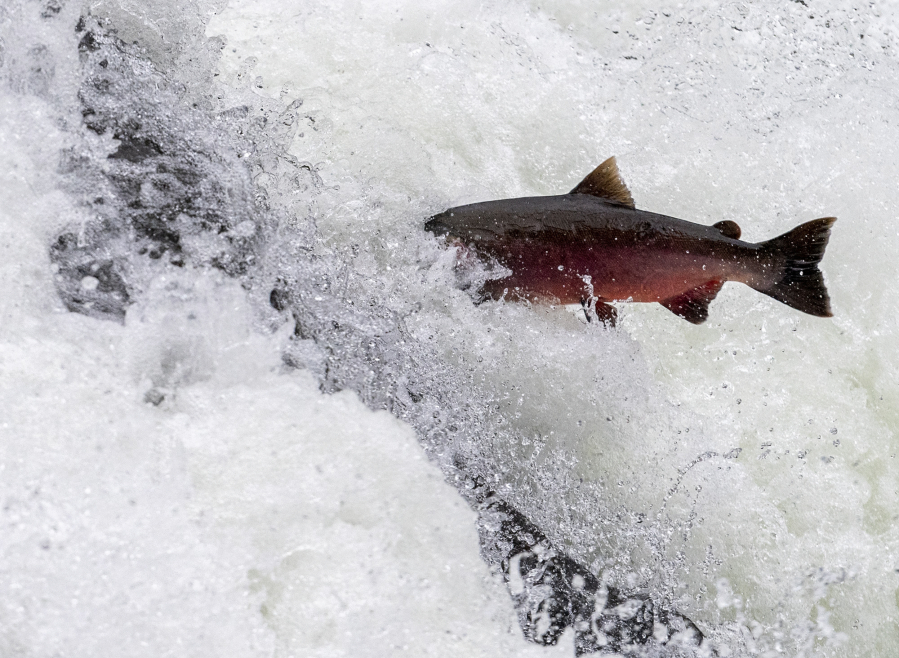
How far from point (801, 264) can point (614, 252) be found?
0.95ft

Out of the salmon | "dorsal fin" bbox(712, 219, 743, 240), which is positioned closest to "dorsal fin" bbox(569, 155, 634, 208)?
the salmon

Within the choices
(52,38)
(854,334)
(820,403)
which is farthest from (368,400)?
(854,334)

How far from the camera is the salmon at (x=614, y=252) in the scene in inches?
43.9

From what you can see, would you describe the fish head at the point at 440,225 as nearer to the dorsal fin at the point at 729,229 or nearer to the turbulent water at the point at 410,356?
the turbulent water at the point at 410,356

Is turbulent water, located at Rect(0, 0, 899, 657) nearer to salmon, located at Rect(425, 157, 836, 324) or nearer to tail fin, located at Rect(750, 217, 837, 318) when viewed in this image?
salmon, located at Rect(425, 157, 836, 324)

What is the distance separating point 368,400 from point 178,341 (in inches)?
10.1

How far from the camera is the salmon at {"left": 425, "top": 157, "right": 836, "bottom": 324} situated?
112 centimetres

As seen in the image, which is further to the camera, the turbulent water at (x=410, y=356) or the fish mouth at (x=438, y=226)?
the fish mouth at (x=438, y=226)

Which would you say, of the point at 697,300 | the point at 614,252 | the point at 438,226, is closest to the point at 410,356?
the point at 438,226

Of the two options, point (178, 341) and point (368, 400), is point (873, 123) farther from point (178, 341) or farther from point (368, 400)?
point (178, 341)

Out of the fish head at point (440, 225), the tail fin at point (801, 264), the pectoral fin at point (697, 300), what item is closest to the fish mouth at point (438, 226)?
the fish head at point (440, 225)

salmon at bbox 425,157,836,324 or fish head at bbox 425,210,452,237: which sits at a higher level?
salmon at bbox 425,157,836,324

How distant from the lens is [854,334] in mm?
1549

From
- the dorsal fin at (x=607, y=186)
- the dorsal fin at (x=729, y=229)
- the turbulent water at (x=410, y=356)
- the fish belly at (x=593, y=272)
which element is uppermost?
the dorsal fin at (x=729, y=229)
